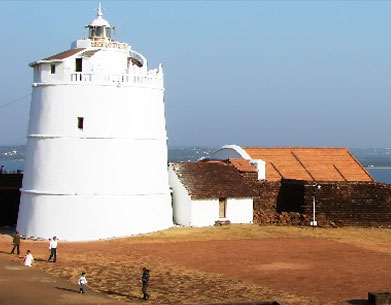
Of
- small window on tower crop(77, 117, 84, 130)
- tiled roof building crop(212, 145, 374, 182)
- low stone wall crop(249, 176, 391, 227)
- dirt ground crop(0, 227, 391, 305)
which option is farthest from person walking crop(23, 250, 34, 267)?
tiled roof building crop(212, 145, 374, 182)

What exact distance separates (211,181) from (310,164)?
1015 cm

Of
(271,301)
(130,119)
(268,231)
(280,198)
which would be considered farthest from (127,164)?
(271,301)

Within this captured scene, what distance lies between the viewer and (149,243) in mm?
32875

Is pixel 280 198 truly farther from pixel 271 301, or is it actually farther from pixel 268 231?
pixel 271 301

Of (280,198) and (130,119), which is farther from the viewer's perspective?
(280,198)

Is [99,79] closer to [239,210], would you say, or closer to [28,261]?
[239,210]

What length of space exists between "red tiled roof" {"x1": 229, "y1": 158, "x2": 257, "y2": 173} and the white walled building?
137 centimetres

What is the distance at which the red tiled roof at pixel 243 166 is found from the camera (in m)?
40.8

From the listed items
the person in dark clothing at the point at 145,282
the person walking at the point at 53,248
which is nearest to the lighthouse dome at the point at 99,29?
the person walking at the point at 53,248

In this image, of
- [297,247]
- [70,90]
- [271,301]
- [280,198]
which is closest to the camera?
[271,301]

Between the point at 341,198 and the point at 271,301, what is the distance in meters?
18.6

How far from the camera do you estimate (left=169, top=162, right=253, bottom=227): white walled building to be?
37.1 m

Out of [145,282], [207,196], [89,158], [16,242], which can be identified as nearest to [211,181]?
[207,196]

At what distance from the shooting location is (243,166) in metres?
41.4
